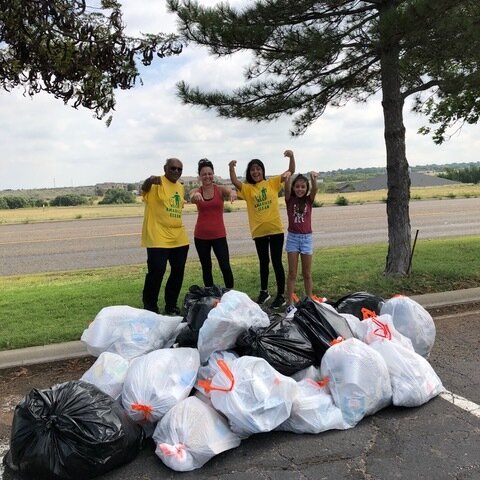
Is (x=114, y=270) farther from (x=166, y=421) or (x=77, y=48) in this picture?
(x=166, y=421)

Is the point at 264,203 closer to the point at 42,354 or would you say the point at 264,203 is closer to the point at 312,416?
the point at 42,354

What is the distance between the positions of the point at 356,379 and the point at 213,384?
0.93 meters

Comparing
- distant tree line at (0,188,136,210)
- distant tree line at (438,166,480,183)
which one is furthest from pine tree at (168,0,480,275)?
distant tree line at (438,166,480,183)

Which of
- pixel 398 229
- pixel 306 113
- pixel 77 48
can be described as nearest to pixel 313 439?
pixel 77 48

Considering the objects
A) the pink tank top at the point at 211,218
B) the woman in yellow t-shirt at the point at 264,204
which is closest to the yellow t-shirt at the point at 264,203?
the woman in yellow t-shirt at the point at 264,204

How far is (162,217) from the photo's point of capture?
567cm

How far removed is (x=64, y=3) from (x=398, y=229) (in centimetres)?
505

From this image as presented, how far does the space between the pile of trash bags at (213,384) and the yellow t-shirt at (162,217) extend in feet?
4.57

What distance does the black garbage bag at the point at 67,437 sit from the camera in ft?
9.27

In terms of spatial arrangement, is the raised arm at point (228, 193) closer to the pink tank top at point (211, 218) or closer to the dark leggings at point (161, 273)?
the pink tank top at point (211, 218)

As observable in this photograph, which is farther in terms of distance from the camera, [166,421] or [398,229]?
[398,229]

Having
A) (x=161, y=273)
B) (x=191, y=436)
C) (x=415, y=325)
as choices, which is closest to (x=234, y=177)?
(x=161, y=273)

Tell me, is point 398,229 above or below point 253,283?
above

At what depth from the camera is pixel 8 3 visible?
14.5 feet
